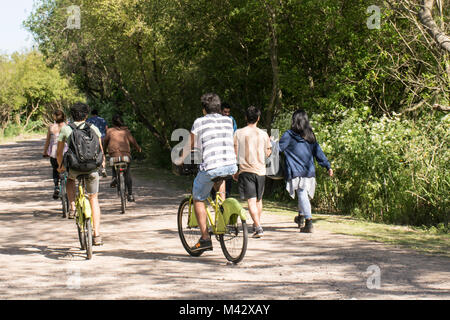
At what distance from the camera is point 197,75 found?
1959 cm

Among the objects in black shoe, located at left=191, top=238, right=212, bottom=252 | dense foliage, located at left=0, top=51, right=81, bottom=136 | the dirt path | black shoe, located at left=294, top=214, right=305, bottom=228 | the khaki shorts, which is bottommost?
the dirt path

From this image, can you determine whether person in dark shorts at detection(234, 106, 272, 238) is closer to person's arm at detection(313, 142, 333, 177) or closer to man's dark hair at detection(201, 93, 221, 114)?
man's dark hair at detection(201, 93, 221, 114)

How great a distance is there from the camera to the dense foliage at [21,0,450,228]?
39.3 ft

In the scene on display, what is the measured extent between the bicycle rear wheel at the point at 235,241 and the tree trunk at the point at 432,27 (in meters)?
7.17

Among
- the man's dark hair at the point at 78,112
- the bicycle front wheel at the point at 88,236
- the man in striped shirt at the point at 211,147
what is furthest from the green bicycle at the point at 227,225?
the man's dark hair at the point at 78,112

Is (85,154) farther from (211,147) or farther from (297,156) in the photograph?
(297,156)

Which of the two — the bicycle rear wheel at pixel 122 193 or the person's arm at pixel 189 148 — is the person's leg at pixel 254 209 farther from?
the bicycle rear wheel at pixel 122 193

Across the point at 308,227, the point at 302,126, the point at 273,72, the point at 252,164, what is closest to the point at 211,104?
the point at 252,164

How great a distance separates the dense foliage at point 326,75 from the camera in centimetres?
1198

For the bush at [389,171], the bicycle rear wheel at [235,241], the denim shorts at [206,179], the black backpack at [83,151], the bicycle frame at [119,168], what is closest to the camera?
the bicycle rear wheel at [235,241]

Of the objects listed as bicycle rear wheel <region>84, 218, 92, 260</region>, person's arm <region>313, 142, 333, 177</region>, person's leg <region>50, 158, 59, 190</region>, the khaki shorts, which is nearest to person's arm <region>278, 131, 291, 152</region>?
person's arm <region>313, 142, 333, 177</region>

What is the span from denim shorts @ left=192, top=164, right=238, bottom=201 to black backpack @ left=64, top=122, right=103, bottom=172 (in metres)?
1.68

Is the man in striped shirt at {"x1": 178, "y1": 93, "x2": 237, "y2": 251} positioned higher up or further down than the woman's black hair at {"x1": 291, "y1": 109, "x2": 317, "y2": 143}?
further down
